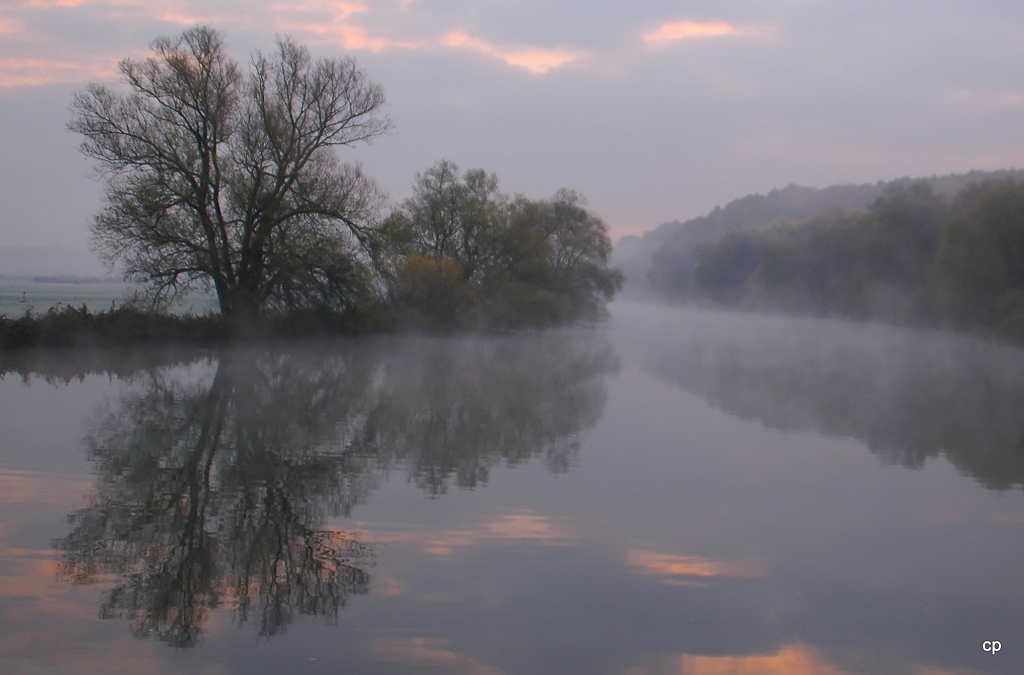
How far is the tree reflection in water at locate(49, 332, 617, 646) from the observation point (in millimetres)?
6340

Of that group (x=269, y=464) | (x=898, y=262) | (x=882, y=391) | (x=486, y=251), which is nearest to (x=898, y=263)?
(x=898, y=262)

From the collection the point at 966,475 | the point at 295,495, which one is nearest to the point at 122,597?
the point at 295,495

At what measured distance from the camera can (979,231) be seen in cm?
4291

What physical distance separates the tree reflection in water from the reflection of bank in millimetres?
3479

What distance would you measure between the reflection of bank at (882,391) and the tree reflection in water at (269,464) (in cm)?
348

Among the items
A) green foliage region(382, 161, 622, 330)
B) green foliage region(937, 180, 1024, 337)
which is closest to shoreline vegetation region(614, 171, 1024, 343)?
green foliage region(937, 180, 1024, 337)

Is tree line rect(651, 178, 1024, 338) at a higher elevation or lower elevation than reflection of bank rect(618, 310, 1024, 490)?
higher

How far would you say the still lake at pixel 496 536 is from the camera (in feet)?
18.3

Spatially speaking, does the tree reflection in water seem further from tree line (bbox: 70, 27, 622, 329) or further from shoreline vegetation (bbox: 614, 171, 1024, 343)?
Result: shoreline vegetation (bbox: 614, 171, 1024, 343)

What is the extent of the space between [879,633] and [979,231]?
4202 cm

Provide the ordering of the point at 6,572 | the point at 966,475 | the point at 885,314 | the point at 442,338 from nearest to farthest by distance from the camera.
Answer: the point at 6,572
the point at 966,475
the point at 442,338
the point at 885,314

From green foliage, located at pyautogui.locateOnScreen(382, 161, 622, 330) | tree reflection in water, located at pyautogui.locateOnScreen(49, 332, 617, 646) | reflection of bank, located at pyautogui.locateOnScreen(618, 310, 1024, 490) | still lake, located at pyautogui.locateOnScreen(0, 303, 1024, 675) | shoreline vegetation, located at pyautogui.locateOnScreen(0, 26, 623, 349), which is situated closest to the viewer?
still lake, located at pyautogui.locateOnScreen(0, 303, 1024, 675)

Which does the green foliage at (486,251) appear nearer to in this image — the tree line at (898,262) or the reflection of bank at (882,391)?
the reflection of bank at (882,391)

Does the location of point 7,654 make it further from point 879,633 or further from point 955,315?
point 955,315
